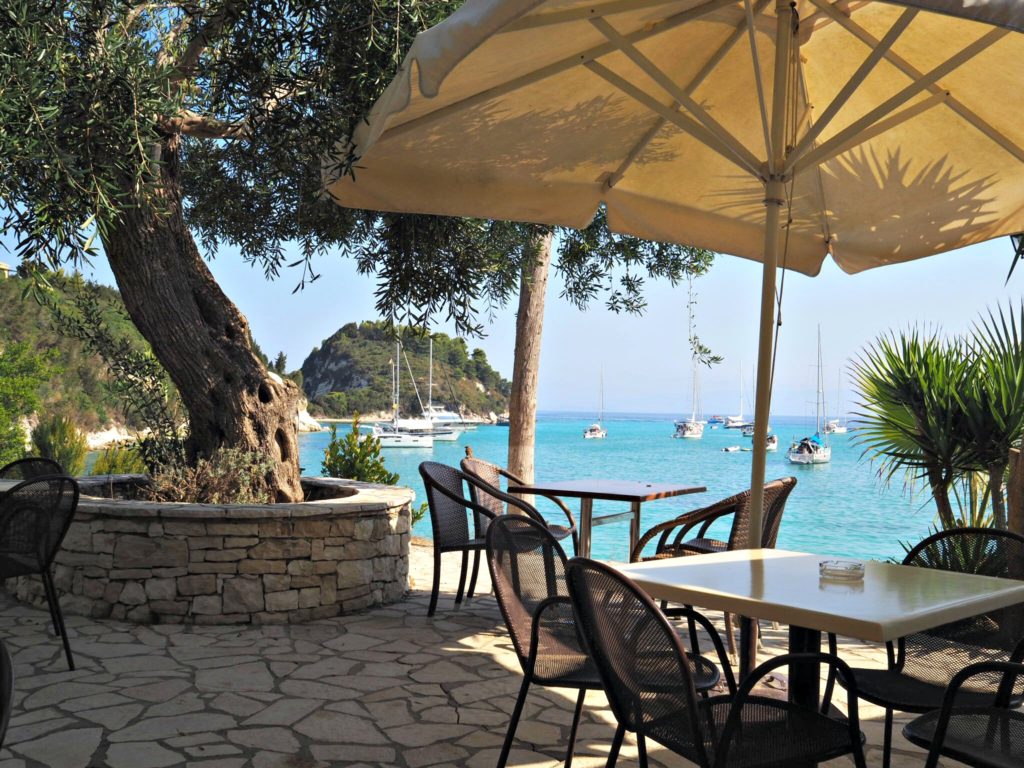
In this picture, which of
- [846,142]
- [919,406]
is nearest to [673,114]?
[846,142]

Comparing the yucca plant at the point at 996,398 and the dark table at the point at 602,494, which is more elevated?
the yucca plant at the point at 996,398

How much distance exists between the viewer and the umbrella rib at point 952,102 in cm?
354

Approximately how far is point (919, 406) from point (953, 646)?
346cm

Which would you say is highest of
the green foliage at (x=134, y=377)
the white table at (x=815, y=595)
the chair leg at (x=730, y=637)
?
the green foliage at (x=134, y=377)

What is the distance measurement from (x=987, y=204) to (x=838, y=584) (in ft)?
7.93

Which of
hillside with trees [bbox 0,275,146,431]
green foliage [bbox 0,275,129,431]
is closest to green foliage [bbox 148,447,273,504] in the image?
green foliage [bbox 0,275,129,431]

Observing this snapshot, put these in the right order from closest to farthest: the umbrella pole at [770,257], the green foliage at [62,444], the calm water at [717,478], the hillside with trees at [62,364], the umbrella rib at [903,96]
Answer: the umbrella rib at [903,96]
the umbrella pole at [770,257]
the green foliage at [62,444]
the hillside with trees at [62,364]
the calm water at [717,478]

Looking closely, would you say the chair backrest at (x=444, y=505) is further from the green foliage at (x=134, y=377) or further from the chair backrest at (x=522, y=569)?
the chair backrest at (x=522, y=569)

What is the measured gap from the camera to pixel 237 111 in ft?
14.3

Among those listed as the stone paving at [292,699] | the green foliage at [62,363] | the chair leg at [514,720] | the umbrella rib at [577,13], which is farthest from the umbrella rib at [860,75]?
the green foliage at [62,363]

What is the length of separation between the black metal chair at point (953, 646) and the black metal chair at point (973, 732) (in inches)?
9.8

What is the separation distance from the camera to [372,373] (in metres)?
36.7

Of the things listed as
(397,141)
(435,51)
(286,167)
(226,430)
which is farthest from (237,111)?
(226,430)

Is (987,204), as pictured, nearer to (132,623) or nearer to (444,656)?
(444,656)
